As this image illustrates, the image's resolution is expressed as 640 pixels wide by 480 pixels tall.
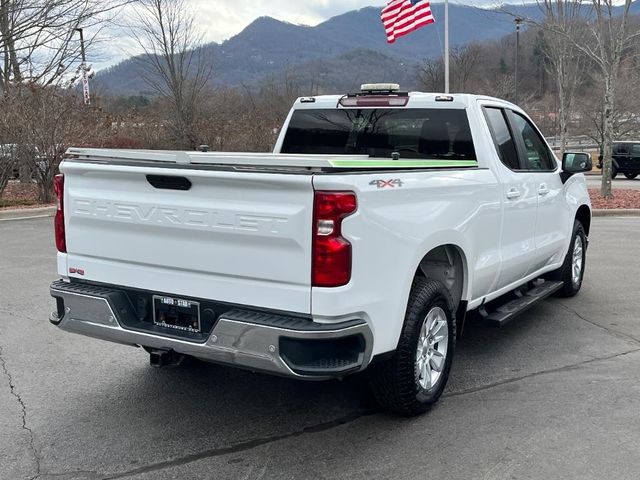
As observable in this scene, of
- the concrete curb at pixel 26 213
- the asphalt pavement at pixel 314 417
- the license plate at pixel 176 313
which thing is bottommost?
the asphalt pavement at pixel 314 417

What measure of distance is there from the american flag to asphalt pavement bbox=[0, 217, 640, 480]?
12980 mm

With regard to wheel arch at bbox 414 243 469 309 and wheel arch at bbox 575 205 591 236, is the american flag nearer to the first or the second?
wheel arch at bbox 575 205 591 236

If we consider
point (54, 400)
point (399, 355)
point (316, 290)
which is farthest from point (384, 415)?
point (54, 400)

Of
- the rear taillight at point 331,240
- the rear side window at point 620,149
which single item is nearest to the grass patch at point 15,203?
the rear taillight at point 331,240

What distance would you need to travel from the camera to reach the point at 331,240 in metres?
3.21

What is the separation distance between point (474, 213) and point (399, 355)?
4.06 ft

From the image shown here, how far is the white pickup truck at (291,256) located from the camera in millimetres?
3250

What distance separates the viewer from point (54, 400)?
4324mm

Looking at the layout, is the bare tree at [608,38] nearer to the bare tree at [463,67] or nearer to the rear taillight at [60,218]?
the rear taillight at [60,218]

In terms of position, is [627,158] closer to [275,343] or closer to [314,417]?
[314,417]

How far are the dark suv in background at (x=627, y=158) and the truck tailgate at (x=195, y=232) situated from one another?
86.5 feet

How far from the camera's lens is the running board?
4957 millimetres

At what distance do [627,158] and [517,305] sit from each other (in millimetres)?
24248

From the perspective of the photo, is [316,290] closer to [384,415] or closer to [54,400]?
[384,415]
